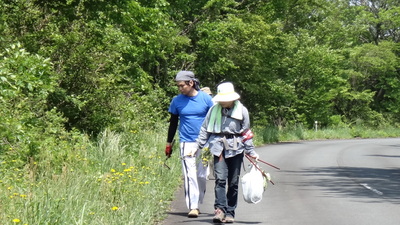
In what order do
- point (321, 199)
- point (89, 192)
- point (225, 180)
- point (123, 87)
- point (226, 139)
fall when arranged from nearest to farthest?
point (89, 192) → point (226, 139) → point (225, 180) → point (321, 199) → point (123, 87)

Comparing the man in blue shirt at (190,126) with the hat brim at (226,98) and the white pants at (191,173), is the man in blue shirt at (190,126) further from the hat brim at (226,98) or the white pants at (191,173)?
the hat brim at (226,98)

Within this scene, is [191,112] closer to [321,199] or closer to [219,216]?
[219,216]

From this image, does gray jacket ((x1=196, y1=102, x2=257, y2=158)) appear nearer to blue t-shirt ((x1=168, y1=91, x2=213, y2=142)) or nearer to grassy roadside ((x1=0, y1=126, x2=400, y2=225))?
blue t-shirt ((x1=168, y1=91, x2=213, y2=142))

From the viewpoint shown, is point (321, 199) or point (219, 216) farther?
point (321, 199)

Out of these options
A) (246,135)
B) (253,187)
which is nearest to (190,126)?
(246,135)

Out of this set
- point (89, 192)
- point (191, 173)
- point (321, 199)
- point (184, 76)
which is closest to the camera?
point (89, 192)

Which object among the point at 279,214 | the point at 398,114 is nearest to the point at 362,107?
the point at 398,114

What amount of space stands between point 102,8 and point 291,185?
5260mm

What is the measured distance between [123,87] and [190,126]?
9230mm

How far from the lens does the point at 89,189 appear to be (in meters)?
10.3

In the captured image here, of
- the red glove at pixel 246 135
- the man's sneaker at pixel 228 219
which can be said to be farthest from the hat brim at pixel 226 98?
the man's sneaker at pixel 228 219

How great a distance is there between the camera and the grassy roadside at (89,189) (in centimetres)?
811

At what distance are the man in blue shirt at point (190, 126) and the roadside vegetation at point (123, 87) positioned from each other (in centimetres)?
56

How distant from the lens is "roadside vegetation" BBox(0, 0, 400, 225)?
33.8ft
